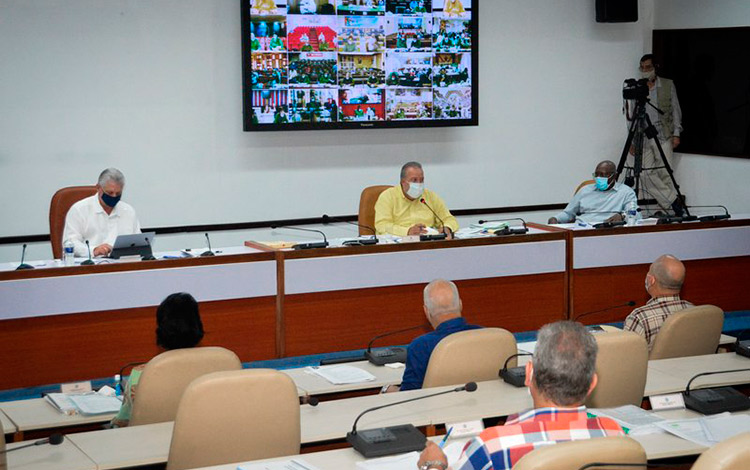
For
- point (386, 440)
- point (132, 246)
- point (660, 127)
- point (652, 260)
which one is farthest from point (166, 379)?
point (660, 127)

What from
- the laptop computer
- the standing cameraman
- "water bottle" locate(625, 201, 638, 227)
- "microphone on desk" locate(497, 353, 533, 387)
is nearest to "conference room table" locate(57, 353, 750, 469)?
"microphone on desk" locate(497, 353, 533, 387)

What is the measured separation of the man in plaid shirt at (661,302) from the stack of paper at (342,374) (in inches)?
54.0

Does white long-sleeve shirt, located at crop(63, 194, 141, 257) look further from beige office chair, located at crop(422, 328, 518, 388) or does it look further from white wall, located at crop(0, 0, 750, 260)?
beige office chair, located at crop(422, 328, 518, 388)

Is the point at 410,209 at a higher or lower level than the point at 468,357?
higher

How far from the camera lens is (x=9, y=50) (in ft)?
25.0

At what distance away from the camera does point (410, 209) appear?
7.40 meters

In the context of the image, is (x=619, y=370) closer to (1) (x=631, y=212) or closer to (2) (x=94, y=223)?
(2) (x=94, y=223)

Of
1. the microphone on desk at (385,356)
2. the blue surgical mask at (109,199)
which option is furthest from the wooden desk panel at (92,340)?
the microphone on desk at (385,356)

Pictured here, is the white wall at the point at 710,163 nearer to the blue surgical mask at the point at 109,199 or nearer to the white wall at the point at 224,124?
the white wall at the point at 224,124

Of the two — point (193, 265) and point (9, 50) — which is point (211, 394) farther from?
point (9, 50)

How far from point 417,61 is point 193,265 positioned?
11.8ft

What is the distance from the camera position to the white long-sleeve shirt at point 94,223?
656 cm

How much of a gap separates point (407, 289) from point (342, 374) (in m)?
2.39

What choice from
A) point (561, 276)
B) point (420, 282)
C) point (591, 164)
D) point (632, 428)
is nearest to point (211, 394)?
point (632, 428)
